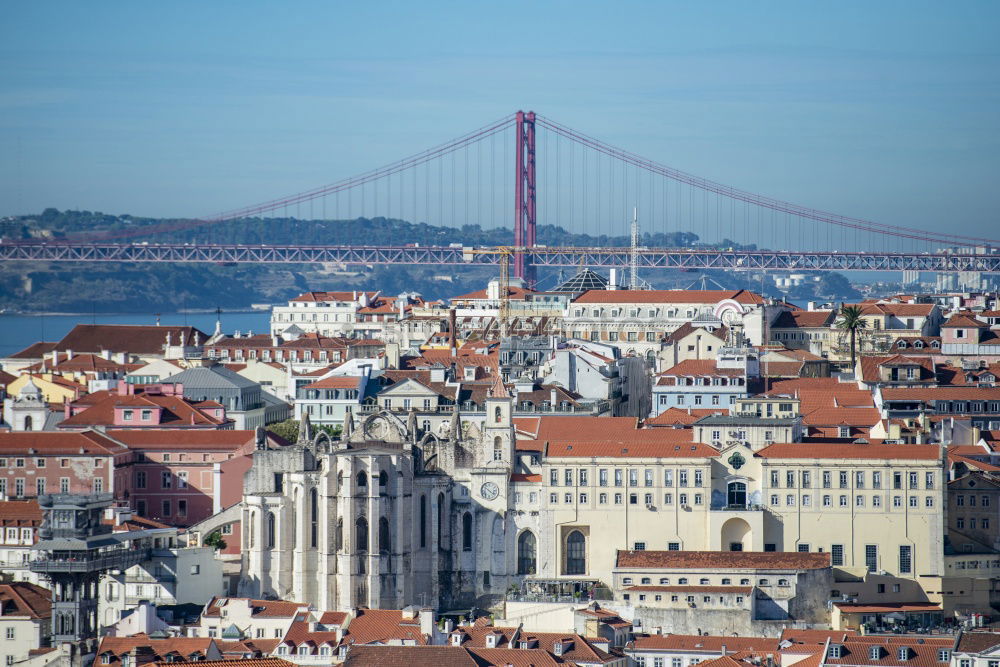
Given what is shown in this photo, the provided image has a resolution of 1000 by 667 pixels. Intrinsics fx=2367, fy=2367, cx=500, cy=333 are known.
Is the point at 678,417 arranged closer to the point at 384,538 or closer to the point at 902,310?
the point at 384,538

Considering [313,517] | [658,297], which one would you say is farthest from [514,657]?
[658,297]

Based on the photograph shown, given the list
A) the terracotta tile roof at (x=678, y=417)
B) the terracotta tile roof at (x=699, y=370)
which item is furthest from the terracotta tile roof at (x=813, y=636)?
the terracotta tile roof at (x=699, y=370)

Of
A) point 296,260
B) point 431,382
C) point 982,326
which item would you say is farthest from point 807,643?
point 296,260

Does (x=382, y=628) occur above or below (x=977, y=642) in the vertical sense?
below

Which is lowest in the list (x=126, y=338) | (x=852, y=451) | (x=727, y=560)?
(x=727, y=560)

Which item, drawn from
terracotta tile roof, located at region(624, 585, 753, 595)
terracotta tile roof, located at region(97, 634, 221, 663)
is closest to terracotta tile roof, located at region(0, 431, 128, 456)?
terracotta tile roof, located at region(97, 634, 221, 663)
